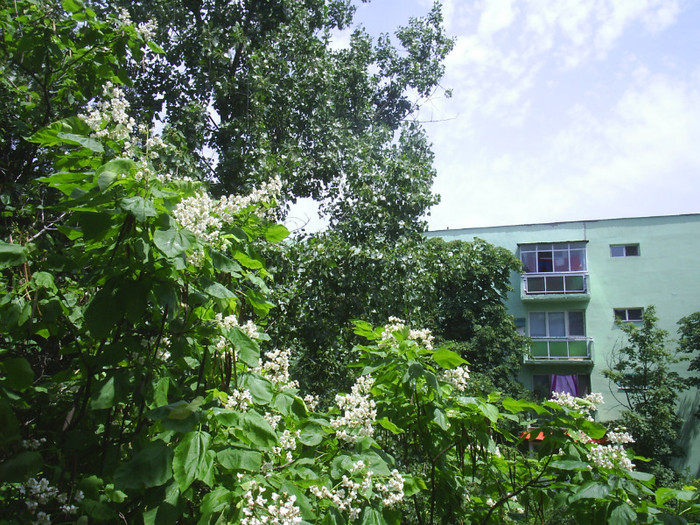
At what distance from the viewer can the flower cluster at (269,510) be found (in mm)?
1505

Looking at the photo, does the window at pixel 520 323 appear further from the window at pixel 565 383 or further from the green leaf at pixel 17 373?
the green leaf at pixel 17 373

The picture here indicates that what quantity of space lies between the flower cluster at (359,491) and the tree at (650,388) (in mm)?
20848

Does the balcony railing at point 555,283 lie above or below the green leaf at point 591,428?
Answer: above

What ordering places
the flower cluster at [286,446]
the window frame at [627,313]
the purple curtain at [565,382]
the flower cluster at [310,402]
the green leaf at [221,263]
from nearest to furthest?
the green leaf at [221,263] < the flower cluster at [286,446] < the flower cluster at [310,402] < the purple curtain at [565,382] < the window frame at [627,313]

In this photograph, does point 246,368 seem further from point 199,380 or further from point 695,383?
point 695,383

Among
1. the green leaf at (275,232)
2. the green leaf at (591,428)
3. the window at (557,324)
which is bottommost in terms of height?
the green leaf at (591,428)

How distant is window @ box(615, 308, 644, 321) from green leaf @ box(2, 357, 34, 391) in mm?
27300

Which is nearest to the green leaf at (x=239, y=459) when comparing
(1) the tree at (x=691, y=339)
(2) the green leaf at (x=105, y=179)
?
(2) the green leaf at (x=105, y=179)

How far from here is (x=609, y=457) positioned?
7.88 feet

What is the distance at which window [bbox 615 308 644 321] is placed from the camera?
24.8 m

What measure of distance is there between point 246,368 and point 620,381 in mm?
23445

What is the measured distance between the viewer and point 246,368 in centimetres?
218

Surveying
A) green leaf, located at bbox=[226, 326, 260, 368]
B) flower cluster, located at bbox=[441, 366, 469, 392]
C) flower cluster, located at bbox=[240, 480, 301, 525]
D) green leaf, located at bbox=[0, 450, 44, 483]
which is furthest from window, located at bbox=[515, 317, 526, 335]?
green leaf, located at bbox=[0, 450, 44, 483]

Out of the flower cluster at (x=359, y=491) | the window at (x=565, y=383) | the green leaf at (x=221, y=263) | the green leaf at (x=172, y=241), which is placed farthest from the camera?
the window at (x=565, y=383)
